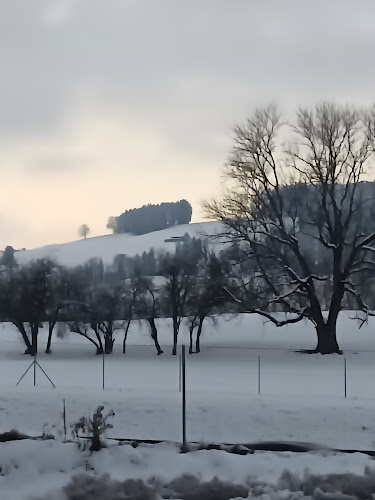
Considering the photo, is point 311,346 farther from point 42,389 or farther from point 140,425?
point 140,425

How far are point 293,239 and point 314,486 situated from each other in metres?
31.7

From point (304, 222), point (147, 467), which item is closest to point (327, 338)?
point (304, 222)

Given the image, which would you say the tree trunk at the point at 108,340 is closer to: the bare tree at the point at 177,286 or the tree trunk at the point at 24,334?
the bare tree at the point at 177,286

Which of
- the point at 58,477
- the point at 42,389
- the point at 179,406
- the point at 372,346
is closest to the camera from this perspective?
the point at 58,477

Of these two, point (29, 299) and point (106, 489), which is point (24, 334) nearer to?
point (29, 299)

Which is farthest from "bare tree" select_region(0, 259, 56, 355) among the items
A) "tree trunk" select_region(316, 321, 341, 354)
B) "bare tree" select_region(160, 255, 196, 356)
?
"tree trunk" select_region(316, 321, 341, 354)

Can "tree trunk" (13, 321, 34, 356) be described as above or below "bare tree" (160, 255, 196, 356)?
below

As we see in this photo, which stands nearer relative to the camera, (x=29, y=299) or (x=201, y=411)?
(x=201, y=411)

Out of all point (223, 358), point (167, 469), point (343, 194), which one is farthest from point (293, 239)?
point (167, 469)

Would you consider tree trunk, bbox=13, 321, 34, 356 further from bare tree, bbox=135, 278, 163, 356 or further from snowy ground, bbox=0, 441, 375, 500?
snowy ground, bbox=0, 441, 375, 500

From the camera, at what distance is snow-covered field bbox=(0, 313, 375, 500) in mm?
9211

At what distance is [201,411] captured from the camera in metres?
18.0

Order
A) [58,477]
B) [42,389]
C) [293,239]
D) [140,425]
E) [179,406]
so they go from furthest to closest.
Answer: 1. [293,239]
2. [42,389]
3. [179,406]
4. [140,425]
5. [58,477]

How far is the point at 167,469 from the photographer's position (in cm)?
916
